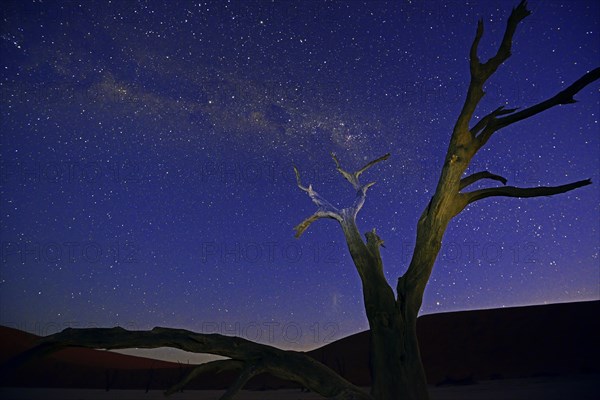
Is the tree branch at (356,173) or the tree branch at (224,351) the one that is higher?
the tree branch at (356,173)

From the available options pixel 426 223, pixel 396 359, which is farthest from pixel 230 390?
A: pixel 426 223

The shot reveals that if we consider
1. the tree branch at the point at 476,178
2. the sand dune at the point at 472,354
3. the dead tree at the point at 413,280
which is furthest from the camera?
the sand dune at the point at 472,354

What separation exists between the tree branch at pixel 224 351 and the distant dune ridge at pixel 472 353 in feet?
74.2

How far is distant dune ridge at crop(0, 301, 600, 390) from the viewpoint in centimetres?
3269

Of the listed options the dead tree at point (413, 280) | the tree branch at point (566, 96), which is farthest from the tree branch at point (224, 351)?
the tree branch at point (566, 96)

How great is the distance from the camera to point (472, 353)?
1586 inches

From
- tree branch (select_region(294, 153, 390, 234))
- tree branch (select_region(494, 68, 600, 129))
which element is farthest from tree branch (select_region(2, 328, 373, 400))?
tree branch (select_region(494, 68, 600, 129))

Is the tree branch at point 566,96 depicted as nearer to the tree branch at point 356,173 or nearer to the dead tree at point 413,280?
the dead tree at point 413,280

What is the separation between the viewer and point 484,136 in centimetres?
721

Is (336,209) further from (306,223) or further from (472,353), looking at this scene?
(472,353)

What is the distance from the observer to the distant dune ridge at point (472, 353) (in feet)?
107

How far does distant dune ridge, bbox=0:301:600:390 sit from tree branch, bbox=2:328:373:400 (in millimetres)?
22608

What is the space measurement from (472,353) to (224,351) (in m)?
40.2

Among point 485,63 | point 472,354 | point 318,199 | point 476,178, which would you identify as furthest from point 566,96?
point 472,354
